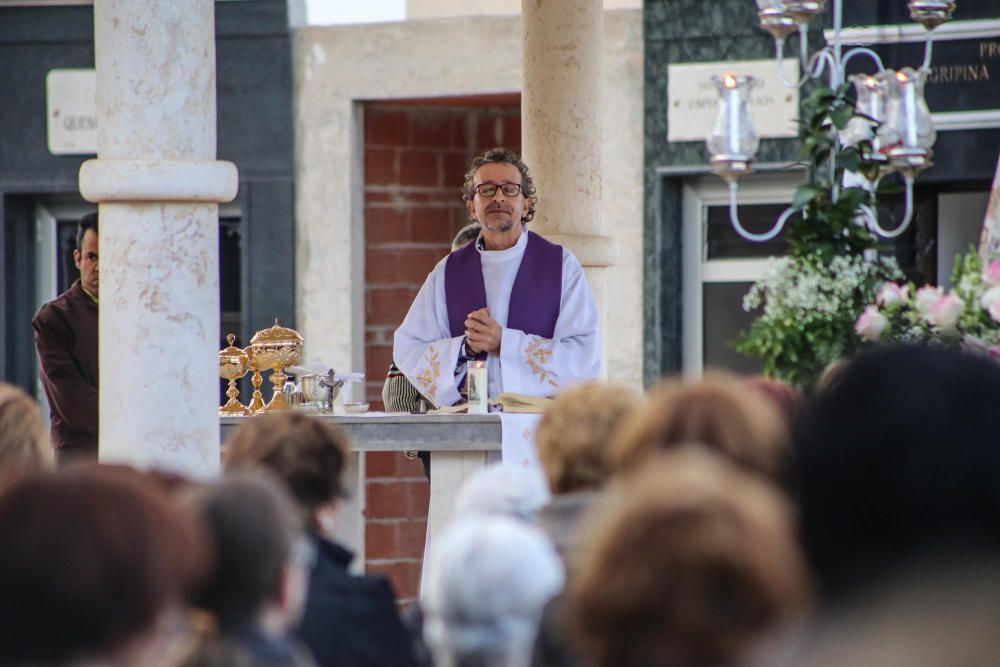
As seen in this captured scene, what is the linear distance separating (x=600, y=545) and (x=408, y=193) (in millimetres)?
9023

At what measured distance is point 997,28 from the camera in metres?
9.97

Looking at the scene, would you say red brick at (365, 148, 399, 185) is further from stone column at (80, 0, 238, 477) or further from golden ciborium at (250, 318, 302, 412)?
stone column at (80, 0, 238, 477)

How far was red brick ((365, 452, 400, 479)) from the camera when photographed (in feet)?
34.2

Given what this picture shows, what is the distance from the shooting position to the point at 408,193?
36.6ft

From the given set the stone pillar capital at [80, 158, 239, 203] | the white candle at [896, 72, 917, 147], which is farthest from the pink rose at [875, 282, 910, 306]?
the stone pillar capital at [80, 158, 239, 203]

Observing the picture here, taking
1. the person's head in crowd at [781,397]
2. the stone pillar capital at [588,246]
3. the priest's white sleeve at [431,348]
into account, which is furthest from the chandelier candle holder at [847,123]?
the person's head in crowd at [781,397]

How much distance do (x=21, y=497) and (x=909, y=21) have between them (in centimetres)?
847

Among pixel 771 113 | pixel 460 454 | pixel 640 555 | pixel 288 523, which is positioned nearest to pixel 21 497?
pixel 288 523

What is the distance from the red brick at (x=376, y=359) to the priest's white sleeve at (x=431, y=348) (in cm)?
396

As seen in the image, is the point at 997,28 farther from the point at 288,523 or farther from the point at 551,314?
the point at 288,523

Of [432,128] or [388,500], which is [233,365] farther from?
[432,128]

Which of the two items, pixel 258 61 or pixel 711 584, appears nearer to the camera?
pixel 711 584

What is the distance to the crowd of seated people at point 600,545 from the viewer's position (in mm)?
2207

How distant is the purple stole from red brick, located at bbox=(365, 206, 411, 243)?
400 centimetres
